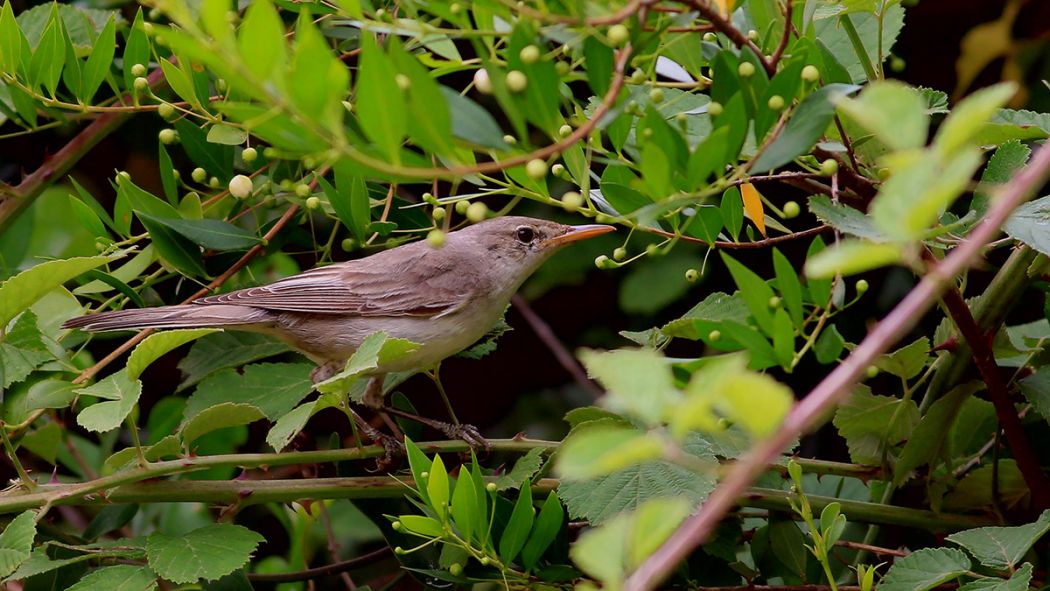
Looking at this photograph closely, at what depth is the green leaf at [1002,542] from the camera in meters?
1.97

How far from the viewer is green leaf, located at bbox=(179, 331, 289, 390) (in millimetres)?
2893

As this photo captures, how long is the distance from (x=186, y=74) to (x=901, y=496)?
1.94 meters

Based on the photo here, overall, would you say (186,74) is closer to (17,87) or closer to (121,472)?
(17,87)

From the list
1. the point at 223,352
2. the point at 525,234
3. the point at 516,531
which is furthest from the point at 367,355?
the point at 525,234

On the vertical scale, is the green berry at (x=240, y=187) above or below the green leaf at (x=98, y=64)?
below

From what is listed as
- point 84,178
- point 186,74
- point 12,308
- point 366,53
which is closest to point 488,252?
point 186,74

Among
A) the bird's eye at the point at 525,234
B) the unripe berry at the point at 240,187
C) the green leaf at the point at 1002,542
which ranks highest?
the unripe berry at the point at 240,187

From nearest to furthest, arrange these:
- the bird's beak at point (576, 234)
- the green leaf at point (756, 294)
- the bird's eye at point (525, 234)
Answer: the green leaf at point (756, 294), the bird's beak at point (576, 234), the bird's eye at point (525, 234)

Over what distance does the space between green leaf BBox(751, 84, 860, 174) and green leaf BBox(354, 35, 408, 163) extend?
0.59 meters

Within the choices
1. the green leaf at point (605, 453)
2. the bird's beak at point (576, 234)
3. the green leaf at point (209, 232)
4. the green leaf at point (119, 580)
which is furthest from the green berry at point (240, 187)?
the green leaf at point (605, 453)

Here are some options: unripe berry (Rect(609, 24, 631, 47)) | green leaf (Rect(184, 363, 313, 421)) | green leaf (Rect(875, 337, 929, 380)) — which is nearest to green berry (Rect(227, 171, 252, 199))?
green leaf (Rect(184, 363, 313, 421))

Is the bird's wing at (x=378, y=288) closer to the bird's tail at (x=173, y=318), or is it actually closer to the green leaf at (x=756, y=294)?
the bird's tail at (x=173, y=318)

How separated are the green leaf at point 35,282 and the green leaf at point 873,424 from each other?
1.67m

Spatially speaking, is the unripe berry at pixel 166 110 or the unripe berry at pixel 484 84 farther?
the unripe berry at pixel 166 110
